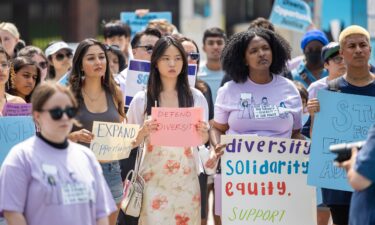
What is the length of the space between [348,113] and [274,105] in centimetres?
57

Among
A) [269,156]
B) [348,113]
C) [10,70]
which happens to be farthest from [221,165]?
[10,70]

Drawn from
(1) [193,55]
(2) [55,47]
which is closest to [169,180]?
(1) [193,55]

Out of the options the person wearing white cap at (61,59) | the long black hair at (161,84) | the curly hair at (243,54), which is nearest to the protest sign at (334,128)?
the curly hair at (243,54)

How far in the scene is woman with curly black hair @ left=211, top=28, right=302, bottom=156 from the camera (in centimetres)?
796

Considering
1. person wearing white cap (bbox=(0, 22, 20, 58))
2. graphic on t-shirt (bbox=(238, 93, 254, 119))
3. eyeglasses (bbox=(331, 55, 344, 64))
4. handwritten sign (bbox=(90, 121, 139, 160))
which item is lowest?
handwritten sign (bbox=(90, 121, 139, 160))

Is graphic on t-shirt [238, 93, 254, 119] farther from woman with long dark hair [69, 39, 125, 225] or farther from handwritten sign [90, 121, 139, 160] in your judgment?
woman with long dark hair [69, 39, 125, 225]

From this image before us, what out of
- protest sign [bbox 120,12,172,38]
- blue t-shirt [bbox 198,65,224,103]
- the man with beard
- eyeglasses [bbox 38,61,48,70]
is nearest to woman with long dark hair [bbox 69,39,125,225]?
eyeglasses [bbox 38,61,48,70]

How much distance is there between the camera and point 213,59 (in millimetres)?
10977

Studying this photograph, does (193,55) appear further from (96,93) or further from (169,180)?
(169,180)

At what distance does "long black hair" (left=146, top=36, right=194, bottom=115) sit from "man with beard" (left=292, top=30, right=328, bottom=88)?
9.21 feet

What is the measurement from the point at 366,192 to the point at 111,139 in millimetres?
2378

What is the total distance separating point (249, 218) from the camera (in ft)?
26.3

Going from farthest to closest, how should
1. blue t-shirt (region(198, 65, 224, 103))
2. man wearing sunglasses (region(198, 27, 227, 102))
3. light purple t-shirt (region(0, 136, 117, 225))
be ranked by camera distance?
man wearing sunglasses (region(198, 27, 227, 102))
blue t-shirt (region(198, 65, 224, 103))
light purple t-shirt (region(0, 136, 117, 225))

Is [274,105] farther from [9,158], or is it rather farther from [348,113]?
[9,158]
